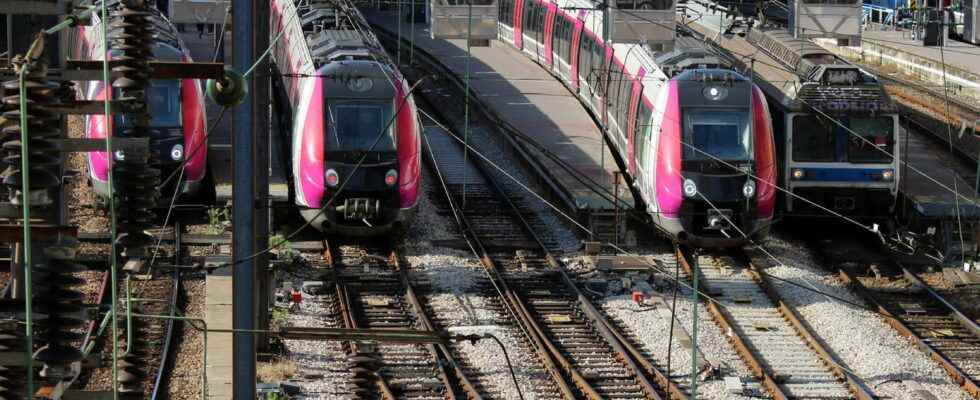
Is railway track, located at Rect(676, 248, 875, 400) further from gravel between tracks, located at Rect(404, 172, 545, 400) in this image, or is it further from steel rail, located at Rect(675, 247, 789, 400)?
gravel between tracks, located at Rect(404, 172, 545, 400)

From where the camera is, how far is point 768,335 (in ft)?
69.7

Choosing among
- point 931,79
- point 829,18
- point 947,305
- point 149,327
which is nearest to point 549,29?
point 829,18

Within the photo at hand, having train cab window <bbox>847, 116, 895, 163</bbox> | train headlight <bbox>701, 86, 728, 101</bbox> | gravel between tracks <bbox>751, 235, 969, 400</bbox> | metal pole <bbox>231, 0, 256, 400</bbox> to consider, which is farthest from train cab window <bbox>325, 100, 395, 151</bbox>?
metal pole <bbox>231, 0, 256, 400</bbox>

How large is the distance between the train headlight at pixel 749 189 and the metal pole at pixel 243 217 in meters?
11.8

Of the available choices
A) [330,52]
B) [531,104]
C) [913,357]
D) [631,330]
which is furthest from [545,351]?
[531,104]

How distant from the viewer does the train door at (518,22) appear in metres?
39.1

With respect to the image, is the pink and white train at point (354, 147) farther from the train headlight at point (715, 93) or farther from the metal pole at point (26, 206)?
the metal pole at point (26, 206)

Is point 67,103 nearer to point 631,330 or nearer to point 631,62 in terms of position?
point 631,330

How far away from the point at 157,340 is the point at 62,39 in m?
7.95

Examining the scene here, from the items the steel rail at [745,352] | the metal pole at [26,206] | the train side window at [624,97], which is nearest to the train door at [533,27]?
the train side window at [624,97]

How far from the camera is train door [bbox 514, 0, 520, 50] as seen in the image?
3906cm

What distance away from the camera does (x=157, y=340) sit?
19891 mm

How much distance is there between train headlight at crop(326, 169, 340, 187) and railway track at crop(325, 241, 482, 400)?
1.07 m

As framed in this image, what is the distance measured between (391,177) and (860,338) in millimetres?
6660
